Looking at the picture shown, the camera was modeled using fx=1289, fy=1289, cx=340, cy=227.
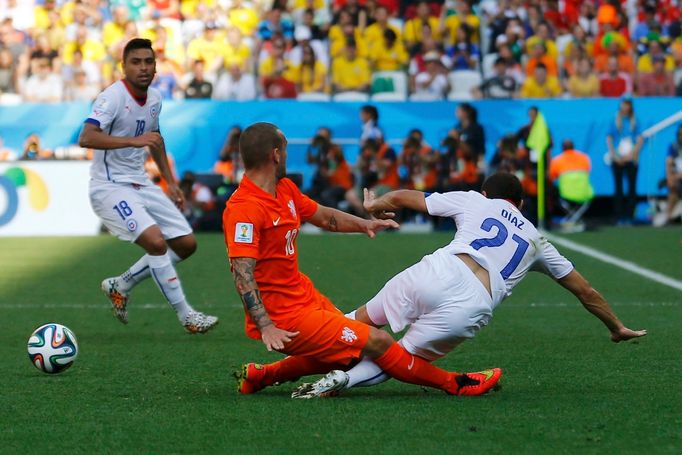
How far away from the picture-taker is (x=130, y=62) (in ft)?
30.3

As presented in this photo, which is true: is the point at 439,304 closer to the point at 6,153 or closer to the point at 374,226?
the point at 374,226

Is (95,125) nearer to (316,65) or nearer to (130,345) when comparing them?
(130,345)

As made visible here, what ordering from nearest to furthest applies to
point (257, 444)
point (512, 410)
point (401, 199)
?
point (257, 444) < point (512, 410) < point (401, 199)

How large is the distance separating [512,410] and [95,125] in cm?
418

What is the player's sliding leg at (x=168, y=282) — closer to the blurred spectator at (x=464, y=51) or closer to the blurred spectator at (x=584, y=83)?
the blurred spectator at (x=584, y=83)

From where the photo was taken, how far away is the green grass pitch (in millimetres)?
5434

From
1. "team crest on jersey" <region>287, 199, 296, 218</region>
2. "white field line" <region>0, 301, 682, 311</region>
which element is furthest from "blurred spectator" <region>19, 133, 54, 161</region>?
"team crest on jersey" <region>287, 199, 296, 218</region>

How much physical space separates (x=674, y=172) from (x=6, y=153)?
410 inches

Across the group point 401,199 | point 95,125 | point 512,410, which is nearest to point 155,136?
point 95,125

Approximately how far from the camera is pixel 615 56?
72.5 feet

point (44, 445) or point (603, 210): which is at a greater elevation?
point (44, 445)

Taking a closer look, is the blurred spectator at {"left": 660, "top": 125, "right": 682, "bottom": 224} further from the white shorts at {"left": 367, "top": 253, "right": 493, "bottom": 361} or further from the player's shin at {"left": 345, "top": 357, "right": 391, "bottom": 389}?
the player's shin at {"left": 345, "top": 357, "right": 391, "bottom": 389}

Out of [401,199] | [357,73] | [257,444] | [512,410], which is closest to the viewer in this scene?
[257,444]

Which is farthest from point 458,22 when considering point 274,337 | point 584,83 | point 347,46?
point 274,337
